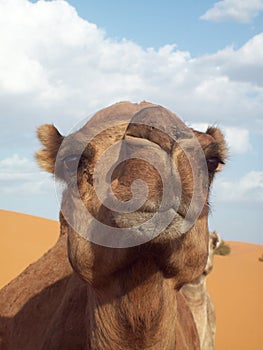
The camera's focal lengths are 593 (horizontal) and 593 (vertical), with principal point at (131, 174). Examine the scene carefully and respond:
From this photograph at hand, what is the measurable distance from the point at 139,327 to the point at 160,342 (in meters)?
0.20

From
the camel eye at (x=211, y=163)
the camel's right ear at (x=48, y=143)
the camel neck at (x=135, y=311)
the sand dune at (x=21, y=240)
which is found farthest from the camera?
the sand dune at (x=21, y=240)

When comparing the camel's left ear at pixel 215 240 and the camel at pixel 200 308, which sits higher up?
the camel's left ear at pixel 215 240

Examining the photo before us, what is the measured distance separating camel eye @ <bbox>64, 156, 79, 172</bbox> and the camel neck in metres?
0.63

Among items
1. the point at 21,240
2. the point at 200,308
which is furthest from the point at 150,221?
the point at 21,240

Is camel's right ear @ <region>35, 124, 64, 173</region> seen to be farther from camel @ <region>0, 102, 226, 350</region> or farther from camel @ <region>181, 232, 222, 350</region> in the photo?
camel @ <region>181, 232, 222, 350</region>

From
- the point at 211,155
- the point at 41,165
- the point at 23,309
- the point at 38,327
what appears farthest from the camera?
the point at 23,309

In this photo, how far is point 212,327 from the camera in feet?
24.5

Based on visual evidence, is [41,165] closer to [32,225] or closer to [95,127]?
[95,127]

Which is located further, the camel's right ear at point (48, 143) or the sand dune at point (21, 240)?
the sand dune at point (21, 240)

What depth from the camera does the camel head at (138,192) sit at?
2.53 m

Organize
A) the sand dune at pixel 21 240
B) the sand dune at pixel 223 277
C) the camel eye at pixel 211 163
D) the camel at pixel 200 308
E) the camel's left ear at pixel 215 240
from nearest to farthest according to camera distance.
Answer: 1. the camel eye at pixel 211 163
2. the camel at pixel 200 308
3. the camel's left ear at pixel 215 240
4. the sand dune at pixel 223 277
5. the sand dune at pixel 21 240

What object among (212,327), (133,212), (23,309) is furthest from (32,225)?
(133,212)

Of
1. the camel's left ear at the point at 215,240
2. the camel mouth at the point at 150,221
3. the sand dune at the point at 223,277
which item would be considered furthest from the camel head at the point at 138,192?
the sand dune at the point at 223,277

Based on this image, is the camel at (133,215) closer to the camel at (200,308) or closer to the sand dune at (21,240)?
the camel at (200,308)
